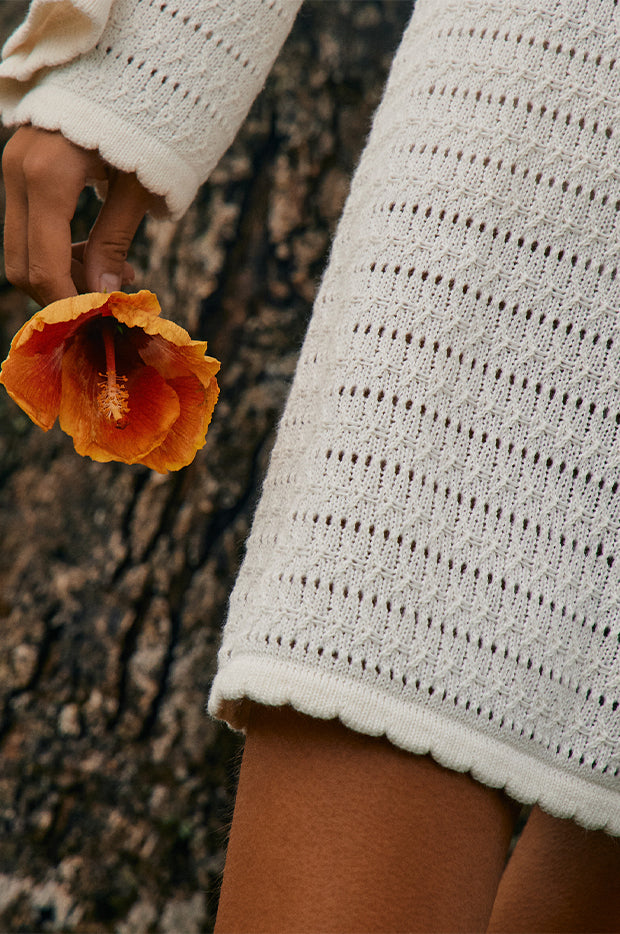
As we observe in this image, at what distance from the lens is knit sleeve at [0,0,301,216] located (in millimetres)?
832

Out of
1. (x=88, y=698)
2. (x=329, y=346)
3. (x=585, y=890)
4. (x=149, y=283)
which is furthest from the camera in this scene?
(x=149, y=283)

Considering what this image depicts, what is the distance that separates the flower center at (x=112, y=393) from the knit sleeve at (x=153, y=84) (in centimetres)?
26

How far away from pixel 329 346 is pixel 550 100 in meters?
0.34

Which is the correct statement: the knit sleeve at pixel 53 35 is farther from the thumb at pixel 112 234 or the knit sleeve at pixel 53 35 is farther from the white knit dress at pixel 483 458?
the white knit dress at pixel 483 458

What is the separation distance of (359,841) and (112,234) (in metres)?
0.72

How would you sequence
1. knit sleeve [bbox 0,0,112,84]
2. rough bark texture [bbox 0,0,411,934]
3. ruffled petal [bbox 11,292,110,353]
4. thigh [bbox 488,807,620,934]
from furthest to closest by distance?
rough bark texture [bbox 0,0,411,934], thigh [bbox 488,807,620,934], knit sleeve [bbox 0,0,112,84], ruffled petal [bbox 11,292,110,353]

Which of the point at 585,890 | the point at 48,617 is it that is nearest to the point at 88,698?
the point at 48,617

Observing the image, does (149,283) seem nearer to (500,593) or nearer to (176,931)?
(500,593)

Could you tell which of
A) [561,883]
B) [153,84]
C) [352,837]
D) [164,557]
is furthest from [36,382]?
[561,883]

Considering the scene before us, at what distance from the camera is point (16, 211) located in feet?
2.79

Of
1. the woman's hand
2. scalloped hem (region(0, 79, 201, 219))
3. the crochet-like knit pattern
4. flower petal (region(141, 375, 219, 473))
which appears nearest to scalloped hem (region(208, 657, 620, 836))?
the crochet-like knit pattern

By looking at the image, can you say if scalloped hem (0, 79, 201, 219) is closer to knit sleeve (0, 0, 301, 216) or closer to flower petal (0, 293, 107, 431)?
knit sleeve (0, 0, 301, 216)

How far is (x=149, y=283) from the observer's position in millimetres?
1572

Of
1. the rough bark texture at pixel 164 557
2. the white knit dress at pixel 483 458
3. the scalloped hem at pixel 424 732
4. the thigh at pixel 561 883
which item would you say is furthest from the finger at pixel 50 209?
the thigh at pixel 561 883
